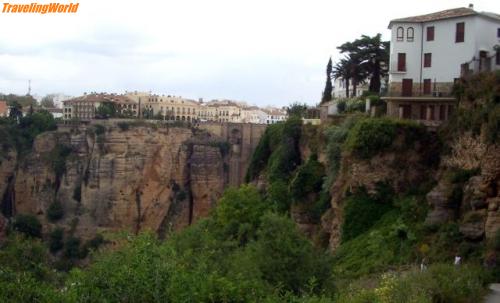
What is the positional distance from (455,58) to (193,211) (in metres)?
47.4

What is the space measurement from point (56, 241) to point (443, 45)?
161ft

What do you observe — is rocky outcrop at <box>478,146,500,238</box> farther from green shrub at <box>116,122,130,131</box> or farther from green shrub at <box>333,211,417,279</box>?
green shrub at <box>116,122,130,131</box>

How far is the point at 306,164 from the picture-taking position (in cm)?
3559

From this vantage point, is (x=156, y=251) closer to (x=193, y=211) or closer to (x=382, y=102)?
(x=382, y=102)

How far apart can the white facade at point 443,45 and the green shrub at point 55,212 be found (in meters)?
47.5

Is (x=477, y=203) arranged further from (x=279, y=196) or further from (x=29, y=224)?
(x=29, y=224)

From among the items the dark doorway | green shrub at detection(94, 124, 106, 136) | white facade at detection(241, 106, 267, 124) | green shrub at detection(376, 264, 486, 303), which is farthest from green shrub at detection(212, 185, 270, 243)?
white facade at detection(241, 106, 267, 124)

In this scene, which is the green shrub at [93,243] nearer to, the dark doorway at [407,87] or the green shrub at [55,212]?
the green shrub at [55,212]

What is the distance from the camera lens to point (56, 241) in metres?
69.0

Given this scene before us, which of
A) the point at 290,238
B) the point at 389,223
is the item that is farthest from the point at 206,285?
the point at 389,223

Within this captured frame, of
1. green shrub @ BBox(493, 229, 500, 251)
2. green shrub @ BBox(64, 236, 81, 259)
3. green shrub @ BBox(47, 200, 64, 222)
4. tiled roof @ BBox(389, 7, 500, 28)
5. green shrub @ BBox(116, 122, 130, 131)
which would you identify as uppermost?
tiled roof @ BBox(389, 7, 500, 28)

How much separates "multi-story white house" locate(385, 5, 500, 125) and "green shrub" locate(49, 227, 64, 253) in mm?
45985

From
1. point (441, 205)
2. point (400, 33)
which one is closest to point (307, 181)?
point (400, 33)

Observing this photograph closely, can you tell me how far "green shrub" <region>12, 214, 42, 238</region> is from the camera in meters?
67.6
